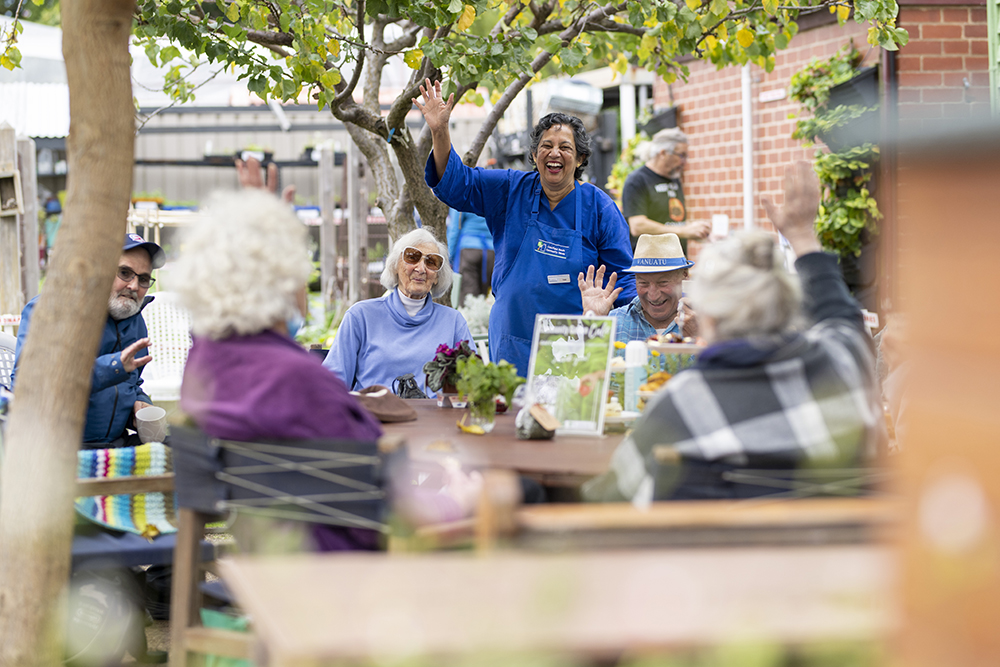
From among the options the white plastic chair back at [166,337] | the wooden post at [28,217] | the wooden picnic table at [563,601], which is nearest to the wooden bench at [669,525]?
the wooden picnic table at [563,601]

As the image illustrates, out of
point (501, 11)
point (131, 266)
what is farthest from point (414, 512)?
→ point (501, 11)

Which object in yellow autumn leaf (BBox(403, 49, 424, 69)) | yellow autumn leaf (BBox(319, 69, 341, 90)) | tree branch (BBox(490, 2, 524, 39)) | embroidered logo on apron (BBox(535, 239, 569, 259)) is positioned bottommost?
embroidered logo on apron (BBox(535, 239, 569, 259))

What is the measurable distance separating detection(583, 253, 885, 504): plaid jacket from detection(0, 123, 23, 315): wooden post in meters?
6.20

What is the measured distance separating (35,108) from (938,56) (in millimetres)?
9663

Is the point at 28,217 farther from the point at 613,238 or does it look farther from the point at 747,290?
the point at 747,290

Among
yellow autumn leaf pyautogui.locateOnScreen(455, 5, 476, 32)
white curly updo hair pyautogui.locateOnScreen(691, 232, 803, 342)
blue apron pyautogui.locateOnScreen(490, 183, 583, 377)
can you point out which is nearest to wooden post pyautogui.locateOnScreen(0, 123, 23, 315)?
yellow autumn leaf pyautogui.locateOnScreen(455, 5, 476, 32)

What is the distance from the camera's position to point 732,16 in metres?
5.03

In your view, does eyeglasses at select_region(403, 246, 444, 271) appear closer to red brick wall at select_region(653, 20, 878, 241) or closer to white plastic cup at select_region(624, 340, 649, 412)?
white plastic cup at select_region(624, 340, 649, 412)

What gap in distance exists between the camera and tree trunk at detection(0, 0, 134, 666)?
2307 mm

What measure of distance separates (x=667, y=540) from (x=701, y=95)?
8.00 metres

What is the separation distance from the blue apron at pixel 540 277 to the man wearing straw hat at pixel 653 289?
31cm

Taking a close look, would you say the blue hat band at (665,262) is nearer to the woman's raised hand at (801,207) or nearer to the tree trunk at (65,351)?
the woman's raised hand at (801,207)

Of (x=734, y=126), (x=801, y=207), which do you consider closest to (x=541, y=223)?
(x=801, y=207)

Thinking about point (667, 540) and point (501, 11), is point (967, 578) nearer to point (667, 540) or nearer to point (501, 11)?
point (667, 540)
